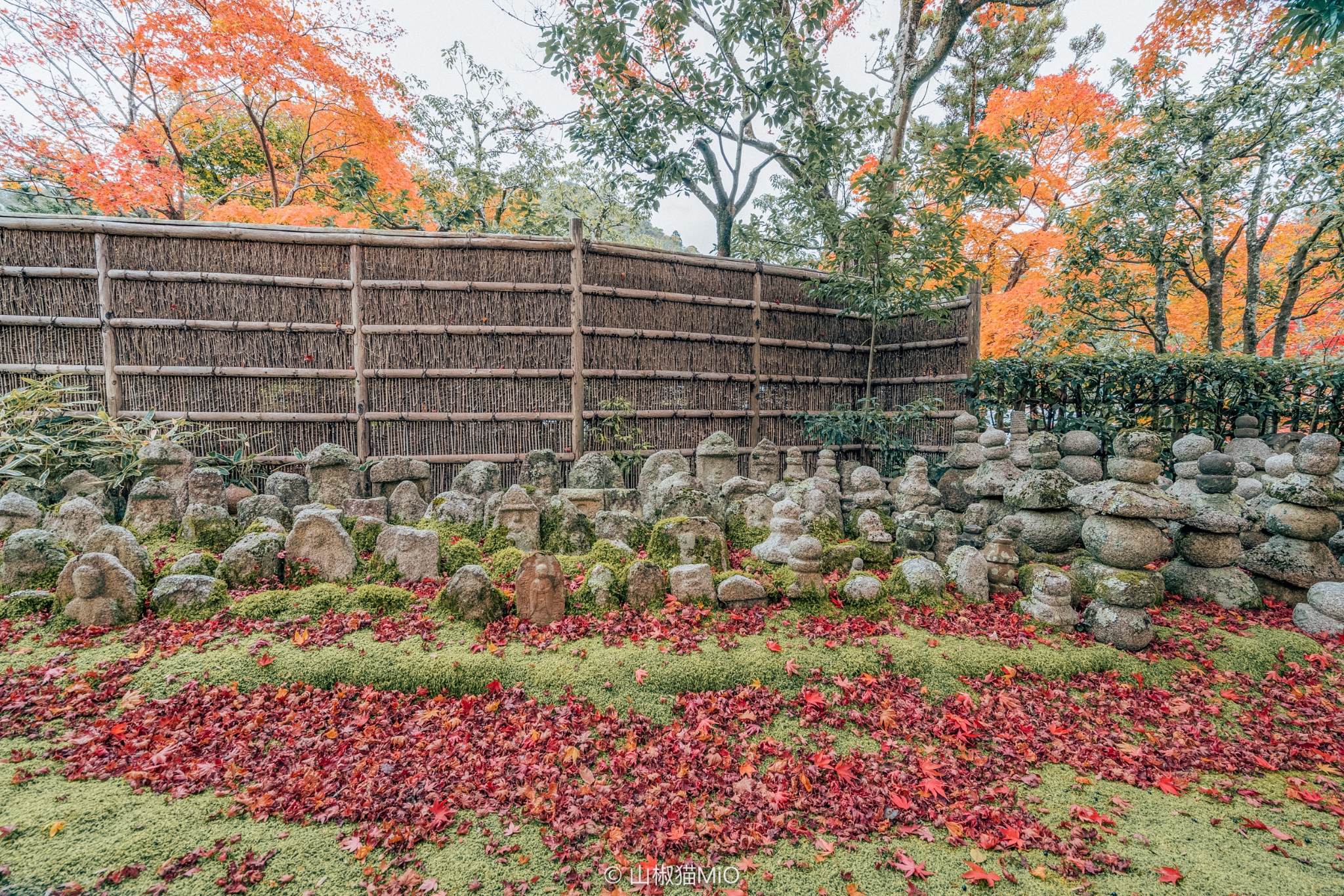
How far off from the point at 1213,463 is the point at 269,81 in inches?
524

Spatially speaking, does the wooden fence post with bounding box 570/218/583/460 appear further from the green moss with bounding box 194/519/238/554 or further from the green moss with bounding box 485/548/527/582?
the green moss with bounding box 194/519/238/554

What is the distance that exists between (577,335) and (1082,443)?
5.03m

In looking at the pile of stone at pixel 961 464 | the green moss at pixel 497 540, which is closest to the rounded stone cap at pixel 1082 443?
the pile of stone at pixel 961 464

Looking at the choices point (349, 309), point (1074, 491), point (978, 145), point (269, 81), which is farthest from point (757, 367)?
point (269, 81)

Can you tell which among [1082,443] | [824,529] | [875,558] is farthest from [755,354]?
[875,558]

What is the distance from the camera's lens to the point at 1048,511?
379 centimetres

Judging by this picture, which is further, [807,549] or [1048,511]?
[1048,511]

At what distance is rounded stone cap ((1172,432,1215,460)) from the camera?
4.18 meters

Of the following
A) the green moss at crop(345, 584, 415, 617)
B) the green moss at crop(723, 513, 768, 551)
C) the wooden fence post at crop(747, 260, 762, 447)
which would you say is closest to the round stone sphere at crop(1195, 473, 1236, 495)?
the green moss at crop(723, 513, 768, 551)

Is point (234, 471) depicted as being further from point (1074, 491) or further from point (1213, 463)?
point (1213, 463)

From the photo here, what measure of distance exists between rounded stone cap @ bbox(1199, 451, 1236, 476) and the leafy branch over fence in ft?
5.70

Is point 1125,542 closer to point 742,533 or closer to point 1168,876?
point 1168,876

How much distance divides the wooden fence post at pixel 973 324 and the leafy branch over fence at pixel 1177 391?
20.7 inches

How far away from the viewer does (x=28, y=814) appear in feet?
5.86
